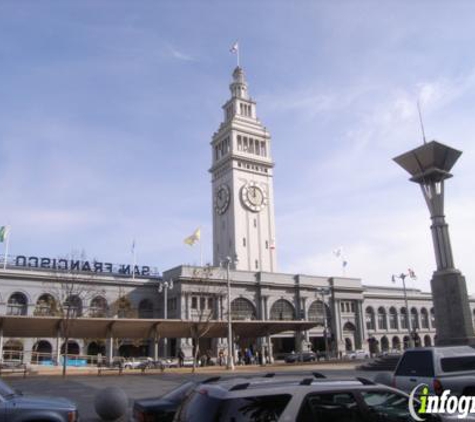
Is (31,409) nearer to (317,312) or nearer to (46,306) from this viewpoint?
(46,306)

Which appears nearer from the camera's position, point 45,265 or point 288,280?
point 45,265

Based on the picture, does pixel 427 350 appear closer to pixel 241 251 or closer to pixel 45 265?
pixel 45 265

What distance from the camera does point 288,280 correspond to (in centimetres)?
7781

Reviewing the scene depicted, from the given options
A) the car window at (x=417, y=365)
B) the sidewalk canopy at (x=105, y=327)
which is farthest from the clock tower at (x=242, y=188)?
the car window at (x=417, y=365)

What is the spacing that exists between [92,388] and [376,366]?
20.7m

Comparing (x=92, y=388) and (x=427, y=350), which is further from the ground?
(x=427, y=350)

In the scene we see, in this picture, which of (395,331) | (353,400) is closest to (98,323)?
(353,400)

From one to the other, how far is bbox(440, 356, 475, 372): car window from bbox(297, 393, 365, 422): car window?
7416 mm

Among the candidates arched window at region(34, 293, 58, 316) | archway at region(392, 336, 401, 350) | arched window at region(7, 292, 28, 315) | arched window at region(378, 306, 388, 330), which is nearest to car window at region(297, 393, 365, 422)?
arched window at region(34, 293, 58, 316)

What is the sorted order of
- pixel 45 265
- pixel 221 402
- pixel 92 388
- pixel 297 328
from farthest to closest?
pixel 45 265
pixel 297 328
pixel 92 388
pixel 221 402

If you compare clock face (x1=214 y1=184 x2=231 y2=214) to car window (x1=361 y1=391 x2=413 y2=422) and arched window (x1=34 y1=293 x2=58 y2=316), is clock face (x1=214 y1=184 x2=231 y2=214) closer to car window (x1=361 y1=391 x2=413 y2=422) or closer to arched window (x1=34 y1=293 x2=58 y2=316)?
arched window (x1=34 y1=293 x2=58 y2=316)

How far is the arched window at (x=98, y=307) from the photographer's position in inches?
2520

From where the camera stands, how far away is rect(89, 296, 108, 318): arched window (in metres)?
64.0

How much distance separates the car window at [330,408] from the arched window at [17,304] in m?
62.2
